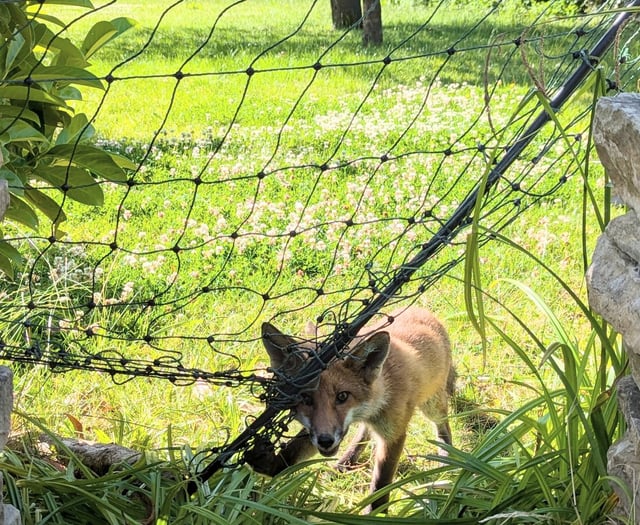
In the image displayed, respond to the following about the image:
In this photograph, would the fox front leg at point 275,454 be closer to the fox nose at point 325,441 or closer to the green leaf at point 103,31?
the fox nose at point 325,441

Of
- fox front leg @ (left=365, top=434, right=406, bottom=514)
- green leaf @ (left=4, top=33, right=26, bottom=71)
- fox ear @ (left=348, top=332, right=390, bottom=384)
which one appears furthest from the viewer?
fox front leg @ (left=365, top=434, right=406, bottom=514)

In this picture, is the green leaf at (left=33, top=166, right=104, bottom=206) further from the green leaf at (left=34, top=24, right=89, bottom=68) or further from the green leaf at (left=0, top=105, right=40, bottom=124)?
the green leaf at (left=34, top=24, right=89, bottom=68)

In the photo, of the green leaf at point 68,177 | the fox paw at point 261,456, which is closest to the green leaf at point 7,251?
the green leaf at point 68,177

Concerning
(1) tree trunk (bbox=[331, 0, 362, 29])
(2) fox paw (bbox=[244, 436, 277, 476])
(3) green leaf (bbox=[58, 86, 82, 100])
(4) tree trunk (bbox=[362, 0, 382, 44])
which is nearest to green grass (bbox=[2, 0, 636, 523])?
(2) fox paw (bbox=[244, 436, 277, 476])

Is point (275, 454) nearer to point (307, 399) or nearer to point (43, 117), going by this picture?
point (307, 399)

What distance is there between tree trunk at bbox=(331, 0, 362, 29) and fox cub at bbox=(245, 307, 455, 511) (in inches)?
423

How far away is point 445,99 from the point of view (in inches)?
361

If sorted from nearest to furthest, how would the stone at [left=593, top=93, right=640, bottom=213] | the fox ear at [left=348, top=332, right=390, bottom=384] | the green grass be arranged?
the stone at [left=593, top=93, right=640, bottom=213] → the green grass → the fox ear at [left=348, top=332, right=390, bottom=384]

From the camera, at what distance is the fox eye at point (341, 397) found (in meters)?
3.74

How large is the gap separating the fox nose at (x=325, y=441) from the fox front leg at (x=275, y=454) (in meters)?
0.07

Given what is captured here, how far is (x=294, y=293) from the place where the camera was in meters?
5.17

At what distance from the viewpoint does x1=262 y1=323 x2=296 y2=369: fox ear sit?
3367 millimetres

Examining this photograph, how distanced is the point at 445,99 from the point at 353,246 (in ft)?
13.1

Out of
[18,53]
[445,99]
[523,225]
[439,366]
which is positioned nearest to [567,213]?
[523,225]
